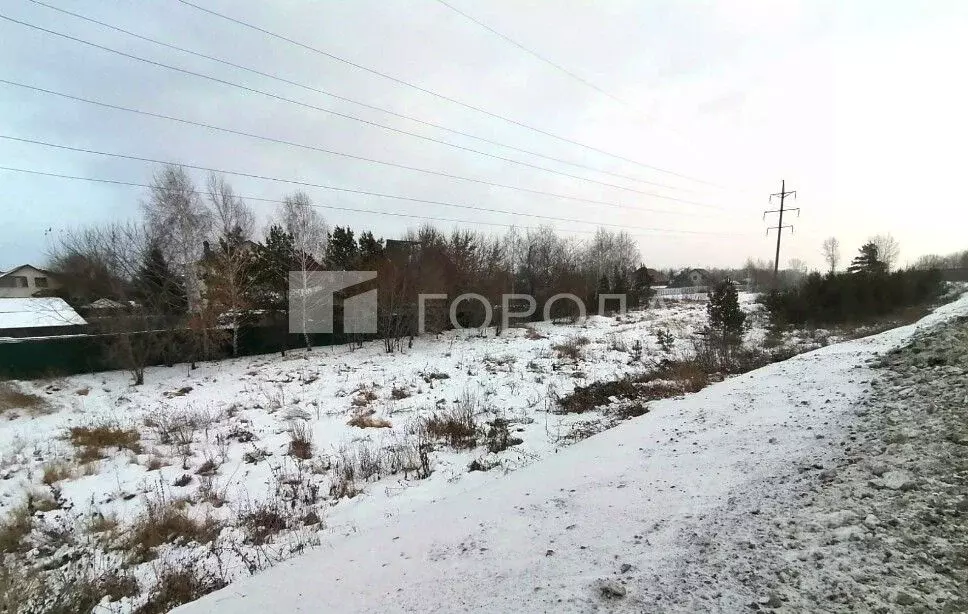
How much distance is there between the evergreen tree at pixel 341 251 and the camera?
21.5 m

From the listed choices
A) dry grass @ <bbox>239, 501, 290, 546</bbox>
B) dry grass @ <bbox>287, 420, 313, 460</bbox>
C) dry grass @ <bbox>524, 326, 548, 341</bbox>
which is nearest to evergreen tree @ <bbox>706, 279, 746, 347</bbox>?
dry grass @ <bbox>524, 326, 548, 341</bbox>

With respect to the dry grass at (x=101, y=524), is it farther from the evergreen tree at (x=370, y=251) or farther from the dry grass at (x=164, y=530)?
the evergreen tree at (x=370, y=251)

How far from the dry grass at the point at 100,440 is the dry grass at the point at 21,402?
4.02 metres

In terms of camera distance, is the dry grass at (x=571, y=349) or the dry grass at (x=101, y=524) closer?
the dry grass at (x=101, y=524)

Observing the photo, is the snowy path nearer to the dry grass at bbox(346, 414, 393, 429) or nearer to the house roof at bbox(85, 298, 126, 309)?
the dry grass at bbox(346, 414, 393, 429)

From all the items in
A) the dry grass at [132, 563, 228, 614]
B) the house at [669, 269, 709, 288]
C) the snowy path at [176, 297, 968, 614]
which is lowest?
the dry grass at [132, 563, 228, 614]

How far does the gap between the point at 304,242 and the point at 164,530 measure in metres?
17.7

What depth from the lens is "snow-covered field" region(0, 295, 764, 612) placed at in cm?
478

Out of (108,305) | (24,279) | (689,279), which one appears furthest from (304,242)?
(689,279)

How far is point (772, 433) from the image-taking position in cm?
445

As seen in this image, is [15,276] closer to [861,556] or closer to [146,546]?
[146,546]

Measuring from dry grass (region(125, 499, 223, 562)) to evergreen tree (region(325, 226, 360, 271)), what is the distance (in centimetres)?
1671

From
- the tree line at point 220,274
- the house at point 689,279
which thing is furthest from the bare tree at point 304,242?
the house at point 689,279

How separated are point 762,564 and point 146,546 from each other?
592 cm
